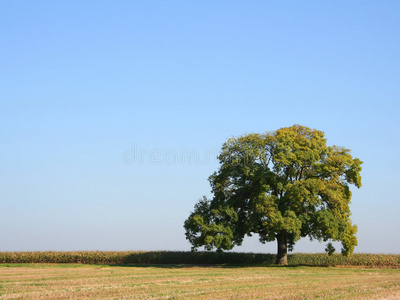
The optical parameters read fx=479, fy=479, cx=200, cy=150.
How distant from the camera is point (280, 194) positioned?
51.9 meters

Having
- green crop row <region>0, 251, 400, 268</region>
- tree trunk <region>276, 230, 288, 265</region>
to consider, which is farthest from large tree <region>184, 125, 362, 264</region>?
green crop row <region>0, 251, 400, 268</region>

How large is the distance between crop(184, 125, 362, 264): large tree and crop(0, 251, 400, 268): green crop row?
249 inches

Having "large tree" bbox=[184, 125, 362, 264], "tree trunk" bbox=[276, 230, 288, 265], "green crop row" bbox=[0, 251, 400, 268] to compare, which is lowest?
"green crop row" bbox=[0, 251, 400, 268]

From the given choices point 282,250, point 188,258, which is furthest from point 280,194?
point 188,258

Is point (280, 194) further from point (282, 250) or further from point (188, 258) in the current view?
point (188, 258)

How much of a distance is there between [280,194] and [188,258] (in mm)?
17757

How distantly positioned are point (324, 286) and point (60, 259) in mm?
47556

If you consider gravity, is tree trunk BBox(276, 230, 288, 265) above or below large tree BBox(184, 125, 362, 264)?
below

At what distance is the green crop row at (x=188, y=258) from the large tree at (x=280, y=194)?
6.32m

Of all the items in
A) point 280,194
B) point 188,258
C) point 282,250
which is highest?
point 280,194

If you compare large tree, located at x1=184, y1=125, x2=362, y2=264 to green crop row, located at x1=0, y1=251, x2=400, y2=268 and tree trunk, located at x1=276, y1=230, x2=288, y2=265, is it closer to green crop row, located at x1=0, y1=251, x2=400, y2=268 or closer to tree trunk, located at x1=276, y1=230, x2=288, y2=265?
tree trunk, located at x1=276, y1=230, x2=288, y2=265

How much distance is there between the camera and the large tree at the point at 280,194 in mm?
48875

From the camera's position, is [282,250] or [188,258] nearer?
[282,250]

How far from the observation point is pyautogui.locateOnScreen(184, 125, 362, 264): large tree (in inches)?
1924
